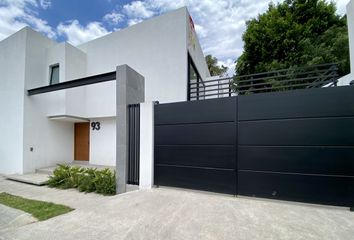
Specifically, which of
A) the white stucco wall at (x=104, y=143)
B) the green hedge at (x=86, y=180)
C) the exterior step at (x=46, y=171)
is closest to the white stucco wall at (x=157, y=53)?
the white stucco wall at (x=104, y=143)

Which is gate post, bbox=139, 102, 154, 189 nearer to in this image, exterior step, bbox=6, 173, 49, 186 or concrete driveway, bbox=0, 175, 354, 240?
concrete driveway, bbox=0, 175, 354, 240

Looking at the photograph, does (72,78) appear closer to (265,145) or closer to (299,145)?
(265,145)

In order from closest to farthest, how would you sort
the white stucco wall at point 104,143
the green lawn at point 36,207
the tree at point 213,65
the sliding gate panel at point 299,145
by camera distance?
the sliding gate panel at point 299,145 < the green lawn at point 36,207 < the white stucco wall at point 104,143 < the tree at point 213,65

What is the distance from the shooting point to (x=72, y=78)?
27.3ft

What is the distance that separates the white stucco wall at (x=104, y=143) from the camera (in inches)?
323

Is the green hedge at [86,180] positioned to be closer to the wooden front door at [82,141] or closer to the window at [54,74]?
the wooden front door at [82,141]

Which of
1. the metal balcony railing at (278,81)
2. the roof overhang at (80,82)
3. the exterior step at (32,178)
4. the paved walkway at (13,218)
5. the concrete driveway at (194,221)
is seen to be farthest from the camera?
the exterior step at (32,178)

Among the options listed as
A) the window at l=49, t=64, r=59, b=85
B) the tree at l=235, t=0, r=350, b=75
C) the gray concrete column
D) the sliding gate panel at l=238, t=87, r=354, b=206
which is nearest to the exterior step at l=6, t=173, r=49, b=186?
the gray concrete column

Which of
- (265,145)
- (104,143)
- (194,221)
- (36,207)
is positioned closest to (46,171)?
(104,143)

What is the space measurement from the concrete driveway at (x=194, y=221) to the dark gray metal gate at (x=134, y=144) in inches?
35.6

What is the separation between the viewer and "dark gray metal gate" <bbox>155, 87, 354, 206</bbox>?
10.7 ft

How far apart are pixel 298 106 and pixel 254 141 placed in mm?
1144

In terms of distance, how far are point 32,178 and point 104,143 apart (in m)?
2.97

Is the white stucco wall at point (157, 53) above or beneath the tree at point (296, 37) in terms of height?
beneath
